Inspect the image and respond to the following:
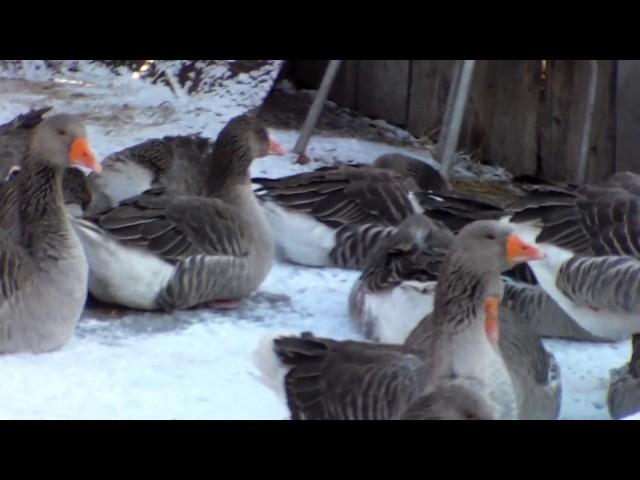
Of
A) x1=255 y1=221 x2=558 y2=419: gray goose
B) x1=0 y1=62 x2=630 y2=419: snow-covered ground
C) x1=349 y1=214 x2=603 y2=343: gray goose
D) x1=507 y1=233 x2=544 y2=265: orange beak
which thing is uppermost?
x1=507 y1=233 x2=544 y2=265: orange beak

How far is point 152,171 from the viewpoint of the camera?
6.95 m

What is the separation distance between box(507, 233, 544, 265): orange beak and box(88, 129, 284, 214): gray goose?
286 centimetres

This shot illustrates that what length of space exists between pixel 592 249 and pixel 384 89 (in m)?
4.34

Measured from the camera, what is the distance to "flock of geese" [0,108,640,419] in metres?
4.06

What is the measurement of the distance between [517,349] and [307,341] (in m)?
0.87

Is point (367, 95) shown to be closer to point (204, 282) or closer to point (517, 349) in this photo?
point (204, 282)

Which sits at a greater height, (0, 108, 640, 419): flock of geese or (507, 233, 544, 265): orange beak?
(507, 233, 544, 265): orange beak

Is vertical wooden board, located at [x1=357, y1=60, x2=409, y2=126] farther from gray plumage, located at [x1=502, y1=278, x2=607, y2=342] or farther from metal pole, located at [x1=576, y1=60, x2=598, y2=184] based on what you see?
gray plumage, located at [x1=502, y1=278, x2=607, y2=342]

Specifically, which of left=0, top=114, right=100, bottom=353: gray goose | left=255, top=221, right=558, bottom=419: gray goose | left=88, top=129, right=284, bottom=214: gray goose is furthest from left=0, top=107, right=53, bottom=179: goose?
left=255, top=221, right=558, bottom=419: gray goose

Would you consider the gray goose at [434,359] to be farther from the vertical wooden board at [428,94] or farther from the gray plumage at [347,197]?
the vertical wooden board at [428,94]

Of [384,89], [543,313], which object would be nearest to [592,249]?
[543,313]

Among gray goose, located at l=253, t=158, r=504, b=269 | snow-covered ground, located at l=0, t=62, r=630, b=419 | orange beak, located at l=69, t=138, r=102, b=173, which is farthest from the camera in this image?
gray goose, located at l=253, t=158, r=504, b=269
